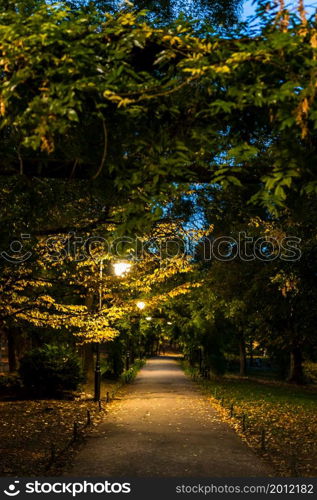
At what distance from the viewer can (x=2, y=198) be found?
9664 millimetres

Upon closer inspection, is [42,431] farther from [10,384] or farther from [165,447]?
[10,384]

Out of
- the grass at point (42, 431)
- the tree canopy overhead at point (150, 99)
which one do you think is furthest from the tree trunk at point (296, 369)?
the tree canopy overhead at point (150, 99)

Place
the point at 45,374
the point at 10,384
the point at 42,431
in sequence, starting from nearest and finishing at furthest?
the point at 42,431 < the point at 45,374 < the point at 10,384

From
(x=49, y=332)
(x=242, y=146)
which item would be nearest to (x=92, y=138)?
(x=242, y=146)

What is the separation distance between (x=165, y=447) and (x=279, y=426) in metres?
5.46

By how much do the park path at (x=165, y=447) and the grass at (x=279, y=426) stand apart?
1.45ft

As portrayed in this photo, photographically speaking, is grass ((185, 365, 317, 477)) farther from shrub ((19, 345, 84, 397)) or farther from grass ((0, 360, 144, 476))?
shrub ((19, 345, 84, 397))

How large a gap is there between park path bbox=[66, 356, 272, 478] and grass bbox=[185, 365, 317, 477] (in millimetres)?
442

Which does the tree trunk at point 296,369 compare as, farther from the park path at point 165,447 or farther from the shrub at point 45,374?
the shrub at point 45,374

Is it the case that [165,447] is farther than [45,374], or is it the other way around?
[45,374]

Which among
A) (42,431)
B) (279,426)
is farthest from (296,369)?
(42,431)

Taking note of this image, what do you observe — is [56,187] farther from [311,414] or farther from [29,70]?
[311,414]

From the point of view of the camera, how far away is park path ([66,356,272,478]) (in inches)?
324

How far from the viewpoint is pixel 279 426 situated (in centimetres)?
1416
